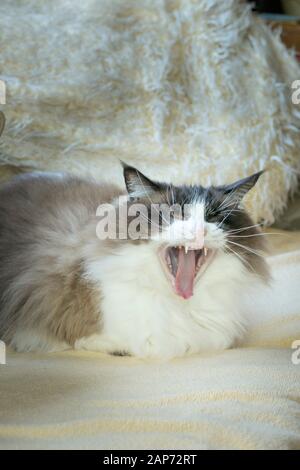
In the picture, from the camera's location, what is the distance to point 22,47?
2123 millimetres

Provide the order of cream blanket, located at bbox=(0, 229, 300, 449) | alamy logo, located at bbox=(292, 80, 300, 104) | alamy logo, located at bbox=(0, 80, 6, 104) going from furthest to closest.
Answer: alamy logo, located at bbox=(292, 80, 300, 104)
alamy logo, located at bbox=(0, 80, 6, 104)
cream blanket, located at bbox=(0, 229, 300, 449)

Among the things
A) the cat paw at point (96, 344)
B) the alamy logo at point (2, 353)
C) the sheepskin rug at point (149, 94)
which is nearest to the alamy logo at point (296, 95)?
the sheepskin rug at point (149, 94)

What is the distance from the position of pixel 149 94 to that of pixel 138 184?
835mm

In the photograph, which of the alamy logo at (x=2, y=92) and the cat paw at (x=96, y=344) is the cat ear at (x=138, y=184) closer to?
the cat paw at (x=96, y=344)

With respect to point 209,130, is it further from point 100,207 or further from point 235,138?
point 100,207

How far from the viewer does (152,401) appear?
3.81ft

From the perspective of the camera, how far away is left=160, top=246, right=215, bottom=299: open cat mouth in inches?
55.6

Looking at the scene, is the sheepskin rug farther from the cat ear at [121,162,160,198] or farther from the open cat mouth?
the open cat mouth

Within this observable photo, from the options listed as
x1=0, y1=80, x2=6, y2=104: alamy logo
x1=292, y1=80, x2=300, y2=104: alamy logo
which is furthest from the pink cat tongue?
x1=292, y1=80, x2=300, y2=104: alamy logo

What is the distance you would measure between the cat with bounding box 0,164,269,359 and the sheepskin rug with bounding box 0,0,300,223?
2.10 feet

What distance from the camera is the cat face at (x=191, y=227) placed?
1.38 metres

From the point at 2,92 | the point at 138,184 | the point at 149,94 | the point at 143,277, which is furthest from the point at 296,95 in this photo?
the point at 143,277
